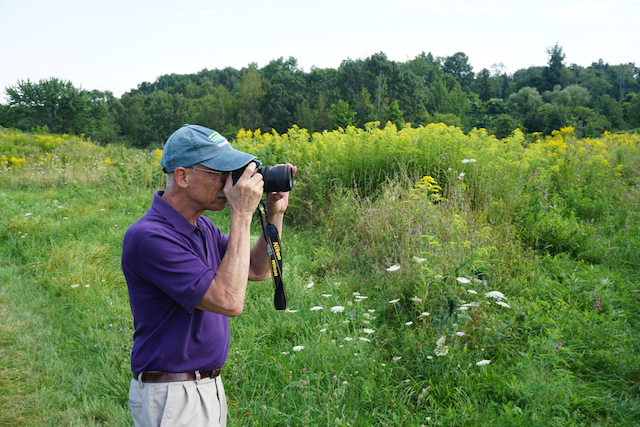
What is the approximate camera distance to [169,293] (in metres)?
1.38

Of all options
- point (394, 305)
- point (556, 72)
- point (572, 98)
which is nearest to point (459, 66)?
point (556, 72)

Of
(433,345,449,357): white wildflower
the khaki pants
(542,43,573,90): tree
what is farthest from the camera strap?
(542,43,573,90): tree

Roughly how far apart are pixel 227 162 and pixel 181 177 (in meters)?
0.19

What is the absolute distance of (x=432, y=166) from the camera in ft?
18.3

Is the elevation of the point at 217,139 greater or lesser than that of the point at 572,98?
lesser

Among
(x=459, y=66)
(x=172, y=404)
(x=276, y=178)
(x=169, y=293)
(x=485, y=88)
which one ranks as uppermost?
(x=459, y=66)

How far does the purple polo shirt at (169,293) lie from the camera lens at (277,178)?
0.33 meters

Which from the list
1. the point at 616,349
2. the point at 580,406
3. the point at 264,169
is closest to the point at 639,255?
the point at 616,349

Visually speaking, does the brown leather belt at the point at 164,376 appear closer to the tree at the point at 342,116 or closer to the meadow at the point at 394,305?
the meadow at the point at 394,305

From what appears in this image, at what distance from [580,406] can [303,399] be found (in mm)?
1578

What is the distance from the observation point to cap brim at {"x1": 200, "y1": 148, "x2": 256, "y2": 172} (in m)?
1.49

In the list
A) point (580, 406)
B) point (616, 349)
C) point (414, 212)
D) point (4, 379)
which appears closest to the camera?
point (580, 406)

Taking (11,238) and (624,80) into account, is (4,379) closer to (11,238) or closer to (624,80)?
(11,238)

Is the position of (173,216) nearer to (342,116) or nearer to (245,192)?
(245,192)
